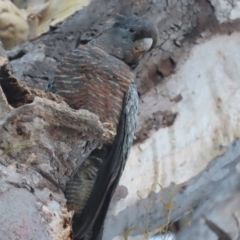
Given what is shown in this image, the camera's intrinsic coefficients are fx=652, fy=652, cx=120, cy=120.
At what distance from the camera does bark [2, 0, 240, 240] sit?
7.82ft

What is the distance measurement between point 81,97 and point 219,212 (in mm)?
631

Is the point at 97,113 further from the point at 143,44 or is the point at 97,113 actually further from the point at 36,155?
the point at 36,155

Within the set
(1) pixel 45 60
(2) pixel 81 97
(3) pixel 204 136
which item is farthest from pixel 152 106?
(2) pixel 81 97

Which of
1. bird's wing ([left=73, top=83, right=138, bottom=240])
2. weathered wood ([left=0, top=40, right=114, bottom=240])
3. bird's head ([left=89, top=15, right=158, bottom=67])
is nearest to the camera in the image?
weathered wood ([left=0, top=40, right=114, bottom=240])

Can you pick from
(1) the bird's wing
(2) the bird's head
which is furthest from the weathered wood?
(2) the bird's head

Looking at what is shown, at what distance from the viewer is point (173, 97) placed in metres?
2.66

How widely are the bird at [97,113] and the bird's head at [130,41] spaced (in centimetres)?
5

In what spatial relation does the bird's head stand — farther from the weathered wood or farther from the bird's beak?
the weathered wood

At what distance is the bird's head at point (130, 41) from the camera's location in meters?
2.33

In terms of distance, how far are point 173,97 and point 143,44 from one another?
38cm

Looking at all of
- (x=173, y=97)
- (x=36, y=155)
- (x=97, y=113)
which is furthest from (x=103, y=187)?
(x=173, y=97)

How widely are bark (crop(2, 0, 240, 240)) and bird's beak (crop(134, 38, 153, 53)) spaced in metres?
0.32

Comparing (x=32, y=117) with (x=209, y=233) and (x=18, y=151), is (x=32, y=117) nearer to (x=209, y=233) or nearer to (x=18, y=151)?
(x=18, y=151)

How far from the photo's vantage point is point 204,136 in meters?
2.57
